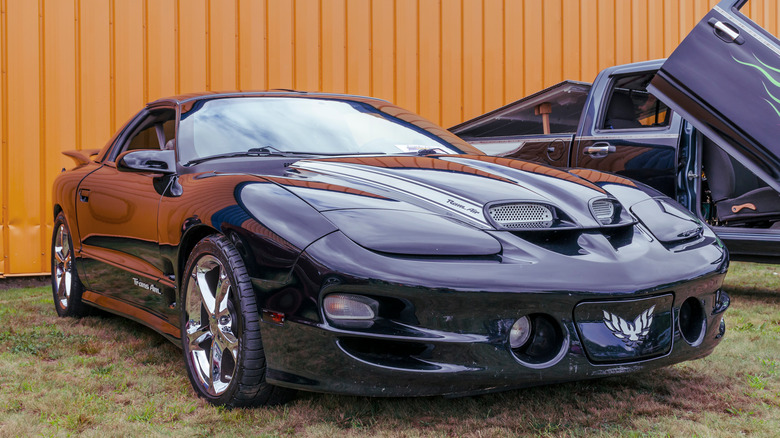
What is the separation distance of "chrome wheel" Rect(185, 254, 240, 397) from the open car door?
3121 mm

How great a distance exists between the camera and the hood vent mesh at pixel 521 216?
2377 mm

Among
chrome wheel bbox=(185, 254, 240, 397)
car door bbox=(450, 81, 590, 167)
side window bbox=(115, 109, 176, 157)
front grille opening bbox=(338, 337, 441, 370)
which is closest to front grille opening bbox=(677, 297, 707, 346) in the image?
front grille opening bbox=(338, 337, 441, 370)

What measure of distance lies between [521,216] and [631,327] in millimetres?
487

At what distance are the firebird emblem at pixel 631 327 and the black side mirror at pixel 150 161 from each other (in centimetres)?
188

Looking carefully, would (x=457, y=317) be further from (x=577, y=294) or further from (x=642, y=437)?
(x=642, y=437)

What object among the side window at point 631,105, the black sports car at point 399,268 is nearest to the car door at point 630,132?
the side window at point 631,105

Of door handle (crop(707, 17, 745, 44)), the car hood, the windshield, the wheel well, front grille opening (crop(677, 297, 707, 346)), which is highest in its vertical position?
door handle (crop(707, 17, 745, 44))

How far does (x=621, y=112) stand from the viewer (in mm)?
5641

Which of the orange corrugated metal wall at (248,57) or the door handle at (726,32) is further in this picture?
the orange corrugated metal wall at (248,57)

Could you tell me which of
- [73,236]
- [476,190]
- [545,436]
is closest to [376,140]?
[476,190]

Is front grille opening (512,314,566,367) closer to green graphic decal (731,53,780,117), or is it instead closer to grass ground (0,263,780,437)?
grass ground (0,263,780,437)

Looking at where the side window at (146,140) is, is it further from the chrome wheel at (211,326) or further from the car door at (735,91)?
the car door at (735,91)

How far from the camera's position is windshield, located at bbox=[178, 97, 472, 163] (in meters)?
3.19

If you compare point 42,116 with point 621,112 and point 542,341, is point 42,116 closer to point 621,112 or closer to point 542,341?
point 621,112
